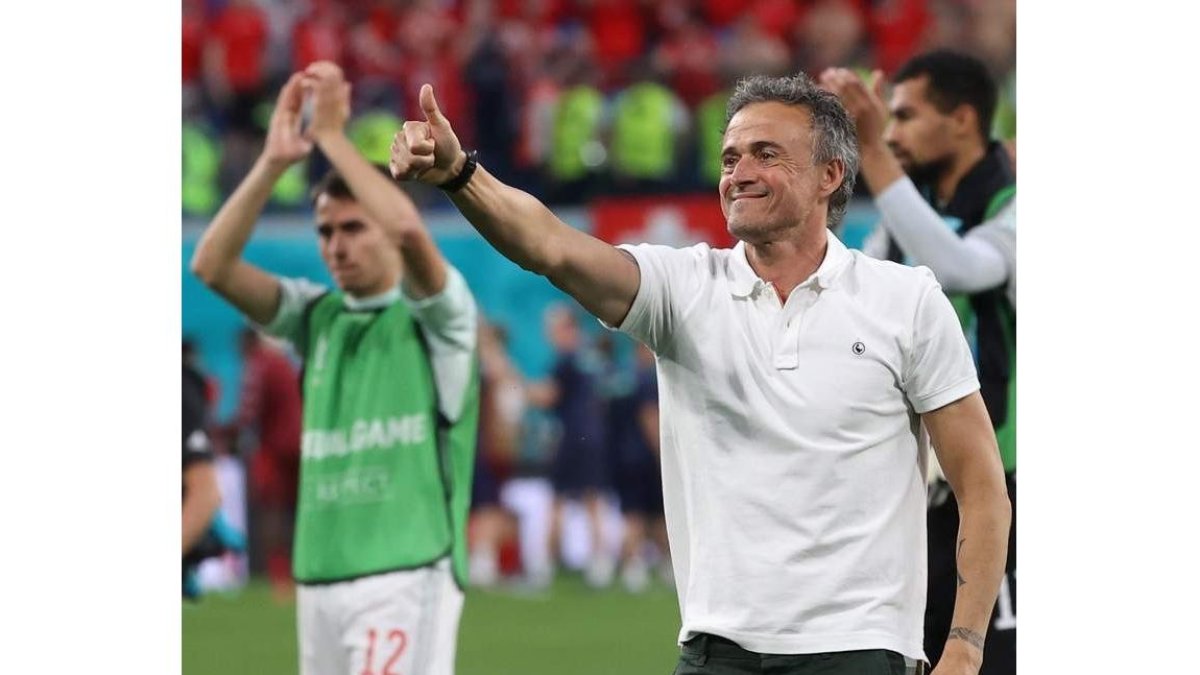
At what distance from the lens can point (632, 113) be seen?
823cm

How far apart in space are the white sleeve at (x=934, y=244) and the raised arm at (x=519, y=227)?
1.54 meters

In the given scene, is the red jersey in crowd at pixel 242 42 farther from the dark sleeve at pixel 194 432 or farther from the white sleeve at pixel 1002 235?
the white sleeve at pixel 1002 235

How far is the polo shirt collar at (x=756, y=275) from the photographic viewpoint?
2.66m

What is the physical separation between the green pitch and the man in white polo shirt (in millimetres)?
3578

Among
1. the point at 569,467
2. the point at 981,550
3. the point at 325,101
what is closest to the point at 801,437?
the point at 981,550

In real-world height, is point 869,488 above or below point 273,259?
below

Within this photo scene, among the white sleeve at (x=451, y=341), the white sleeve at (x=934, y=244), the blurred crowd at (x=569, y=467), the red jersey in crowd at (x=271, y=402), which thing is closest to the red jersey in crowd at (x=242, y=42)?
the red jersey in crowd at (x=271, y=402)

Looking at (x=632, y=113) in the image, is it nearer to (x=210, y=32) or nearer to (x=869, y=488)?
(x=210, y=32)

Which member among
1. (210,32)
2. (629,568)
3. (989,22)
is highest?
(210,32)

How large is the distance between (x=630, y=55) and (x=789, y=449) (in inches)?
273

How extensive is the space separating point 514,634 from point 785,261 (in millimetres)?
4968

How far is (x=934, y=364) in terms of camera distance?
8.62ft

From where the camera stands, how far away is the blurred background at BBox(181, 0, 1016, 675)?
22.8 feet

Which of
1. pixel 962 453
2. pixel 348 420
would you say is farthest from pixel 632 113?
pixel 962 453
